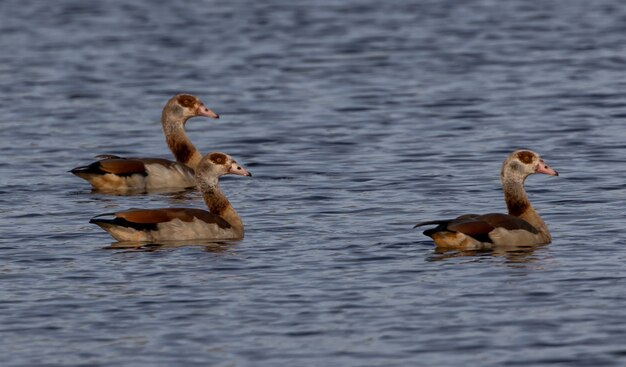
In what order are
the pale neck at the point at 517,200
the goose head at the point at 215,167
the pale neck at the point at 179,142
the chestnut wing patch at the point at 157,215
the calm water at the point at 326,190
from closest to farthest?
the calm water at the point at 326,190 → the chestnut wing patch at the point at 157,215 → the pale neck at the point at 517,200 → the goose head at the point at 215,167 → the pale neck at the point at 179,142

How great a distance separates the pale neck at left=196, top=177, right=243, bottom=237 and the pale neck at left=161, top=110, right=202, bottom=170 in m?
5.70

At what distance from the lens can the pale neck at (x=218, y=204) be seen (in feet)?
63.8

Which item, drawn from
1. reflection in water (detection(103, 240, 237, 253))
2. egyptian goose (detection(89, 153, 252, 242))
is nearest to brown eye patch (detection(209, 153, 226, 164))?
egyptian goose (detection(89, 153, 252, 242))

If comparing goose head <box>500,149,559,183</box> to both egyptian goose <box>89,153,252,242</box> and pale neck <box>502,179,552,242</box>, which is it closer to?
pale neck <box>502,179,552,242</box>

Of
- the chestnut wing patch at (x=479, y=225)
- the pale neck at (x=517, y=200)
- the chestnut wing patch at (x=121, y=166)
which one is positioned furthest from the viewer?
the chestnut wing patch at (x=121, y=166)

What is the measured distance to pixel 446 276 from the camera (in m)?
16.5

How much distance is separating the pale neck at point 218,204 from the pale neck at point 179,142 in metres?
5.70

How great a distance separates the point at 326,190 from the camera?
2316 centimetres

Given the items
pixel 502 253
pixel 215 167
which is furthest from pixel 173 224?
pixel 502 253

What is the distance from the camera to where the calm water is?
14.2m

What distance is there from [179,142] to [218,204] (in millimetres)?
6507

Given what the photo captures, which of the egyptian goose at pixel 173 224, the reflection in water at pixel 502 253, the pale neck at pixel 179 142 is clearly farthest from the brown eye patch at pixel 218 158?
the pale neck at pixel 179 142

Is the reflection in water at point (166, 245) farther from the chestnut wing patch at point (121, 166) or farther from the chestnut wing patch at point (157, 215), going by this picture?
the chestnut wing patch at point (121, 166)

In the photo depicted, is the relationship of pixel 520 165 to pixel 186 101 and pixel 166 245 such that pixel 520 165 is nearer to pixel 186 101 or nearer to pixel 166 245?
pixel 166 245
